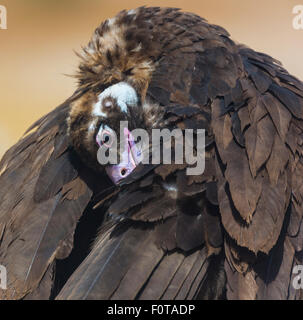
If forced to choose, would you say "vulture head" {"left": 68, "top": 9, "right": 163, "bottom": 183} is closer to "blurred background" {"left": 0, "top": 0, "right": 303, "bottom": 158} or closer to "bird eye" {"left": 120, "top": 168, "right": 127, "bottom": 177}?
"bird eye" {"left": 120, "top": 168, "right": 127, "bottom": 177}

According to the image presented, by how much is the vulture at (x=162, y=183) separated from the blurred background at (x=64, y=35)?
3.64 m

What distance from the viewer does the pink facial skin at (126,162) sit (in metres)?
3.53

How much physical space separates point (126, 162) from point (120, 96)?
0.38 meters

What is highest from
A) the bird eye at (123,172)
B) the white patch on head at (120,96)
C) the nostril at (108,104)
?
the white patch on head at (120,96)

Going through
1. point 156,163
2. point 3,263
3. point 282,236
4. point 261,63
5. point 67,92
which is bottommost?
point 67,92

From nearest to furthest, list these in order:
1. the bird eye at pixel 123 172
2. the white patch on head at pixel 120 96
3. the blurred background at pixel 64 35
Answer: the bird eye at pixel 123 172, the white patch on head at pixel 120 96, the blurred background at pixel 64 35

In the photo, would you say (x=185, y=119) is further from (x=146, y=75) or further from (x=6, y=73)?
(x=6, y=73)

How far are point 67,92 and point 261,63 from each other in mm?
4194

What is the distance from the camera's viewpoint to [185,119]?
Answer: 10.6ft

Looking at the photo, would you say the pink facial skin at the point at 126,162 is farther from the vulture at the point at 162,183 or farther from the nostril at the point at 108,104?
the nostril at the point at 108,104

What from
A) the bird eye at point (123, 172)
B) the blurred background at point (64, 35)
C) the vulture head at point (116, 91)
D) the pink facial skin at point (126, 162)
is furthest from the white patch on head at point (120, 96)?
the blurred background at point (64, 35)

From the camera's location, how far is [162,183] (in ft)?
9.83

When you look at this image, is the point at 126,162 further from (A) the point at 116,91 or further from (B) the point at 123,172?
(A) the point at 116,91
